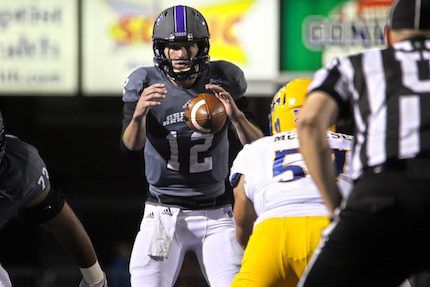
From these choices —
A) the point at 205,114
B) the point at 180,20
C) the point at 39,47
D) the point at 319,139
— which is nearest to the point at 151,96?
the point at 205,114

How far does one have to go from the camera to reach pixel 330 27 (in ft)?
32.9

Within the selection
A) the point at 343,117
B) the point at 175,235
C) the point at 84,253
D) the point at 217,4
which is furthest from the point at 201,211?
the point at 217,4

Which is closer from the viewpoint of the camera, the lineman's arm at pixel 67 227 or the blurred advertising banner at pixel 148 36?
the lineman's arm at pixel 67 227

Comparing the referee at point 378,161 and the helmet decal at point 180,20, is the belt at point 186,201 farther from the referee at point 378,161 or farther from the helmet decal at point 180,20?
the referee at point 378,161

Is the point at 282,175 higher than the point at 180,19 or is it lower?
lower

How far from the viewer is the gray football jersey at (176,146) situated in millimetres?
5891

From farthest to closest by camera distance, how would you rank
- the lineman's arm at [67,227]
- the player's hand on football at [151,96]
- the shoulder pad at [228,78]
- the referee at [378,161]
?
the shoulder pad at [228,78] → the player's hand on football at [151,96] → the lineman's arm at [67,227] → the referee at [378,161]

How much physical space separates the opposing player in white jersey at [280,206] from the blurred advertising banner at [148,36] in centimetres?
519

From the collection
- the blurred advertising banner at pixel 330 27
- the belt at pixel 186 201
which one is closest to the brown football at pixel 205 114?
the belt at pixel 186 201

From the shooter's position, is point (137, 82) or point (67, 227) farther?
point (137, 82)

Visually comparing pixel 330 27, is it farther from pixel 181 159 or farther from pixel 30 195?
pixel 30 195

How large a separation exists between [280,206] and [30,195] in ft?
4.18

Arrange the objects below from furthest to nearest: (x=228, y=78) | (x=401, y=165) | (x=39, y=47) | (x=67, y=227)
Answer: (x=39, y=47)
(x=228, y=78)
(x=67, y=227)
(x=401, y=165)

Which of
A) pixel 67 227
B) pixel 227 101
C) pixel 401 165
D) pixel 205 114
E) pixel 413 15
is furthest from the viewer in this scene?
pixel 227 101
